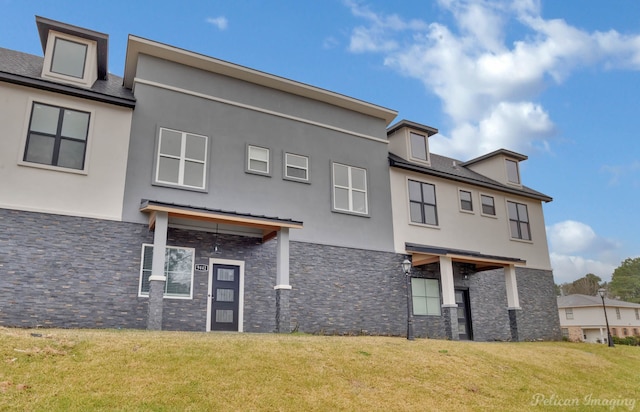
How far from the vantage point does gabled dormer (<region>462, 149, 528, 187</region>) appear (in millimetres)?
23219

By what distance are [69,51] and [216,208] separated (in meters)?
6.43

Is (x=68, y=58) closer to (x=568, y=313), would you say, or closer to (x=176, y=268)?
(x=176, y=268)

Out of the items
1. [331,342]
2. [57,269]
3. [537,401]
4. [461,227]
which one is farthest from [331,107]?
[537,401]

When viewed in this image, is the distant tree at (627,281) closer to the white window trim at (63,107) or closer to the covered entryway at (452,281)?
the covered entryway at (452,281)

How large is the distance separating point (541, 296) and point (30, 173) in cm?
2110

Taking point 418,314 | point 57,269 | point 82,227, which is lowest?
point 418,314

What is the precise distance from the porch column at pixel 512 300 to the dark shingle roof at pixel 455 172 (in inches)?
169

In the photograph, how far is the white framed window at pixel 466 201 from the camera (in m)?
20.3

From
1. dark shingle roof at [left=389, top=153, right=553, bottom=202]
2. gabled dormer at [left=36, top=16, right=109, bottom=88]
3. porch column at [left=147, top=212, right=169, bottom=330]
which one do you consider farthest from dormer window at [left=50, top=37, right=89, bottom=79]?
dark shingle roof at [left=389, top=153, right=553, bottom=202]

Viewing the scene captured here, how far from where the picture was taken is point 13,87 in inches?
476

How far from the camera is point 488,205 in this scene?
838 inches

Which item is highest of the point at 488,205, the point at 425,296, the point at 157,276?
the point at 488,205

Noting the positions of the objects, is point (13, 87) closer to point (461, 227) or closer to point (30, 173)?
point (30, 173)

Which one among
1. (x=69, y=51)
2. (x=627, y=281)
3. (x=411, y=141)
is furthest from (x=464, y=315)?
(x=627, y=281)
